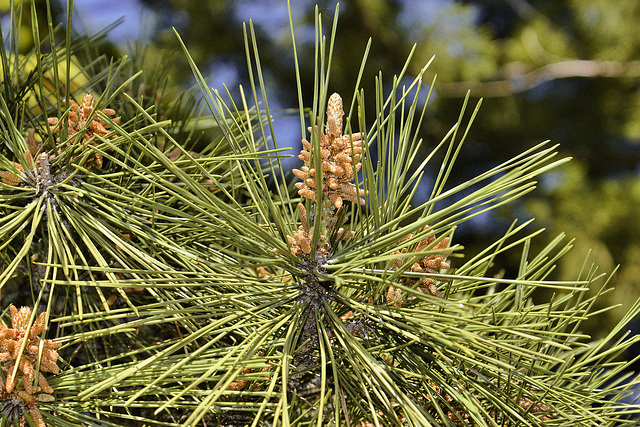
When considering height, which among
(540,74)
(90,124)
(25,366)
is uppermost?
(540,74)

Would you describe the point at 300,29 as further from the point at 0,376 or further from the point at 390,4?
the point at 0,376

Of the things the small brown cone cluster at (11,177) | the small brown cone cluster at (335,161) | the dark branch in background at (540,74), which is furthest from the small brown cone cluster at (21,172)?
the dark branch in background at (540,74)

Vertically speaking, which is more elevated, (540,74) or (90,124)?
(540,74)

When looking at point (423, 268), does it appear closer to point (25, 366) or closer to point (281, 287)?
point (281, 287)

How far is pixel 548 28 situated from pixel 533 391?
60.3 inches

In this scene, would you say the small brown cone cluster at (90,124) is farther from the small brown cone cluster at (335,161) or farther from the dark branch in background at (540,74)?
the dark branch in background at (540,74)

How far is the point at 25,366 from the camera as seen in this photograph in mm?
228

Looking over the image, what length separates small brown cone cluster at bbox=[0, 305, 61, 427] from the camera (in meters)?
0.23

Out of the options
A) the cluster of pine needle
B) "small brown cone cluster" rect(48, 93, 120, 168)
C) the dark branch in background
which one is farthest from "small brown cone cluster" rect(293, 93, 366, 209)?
the dark branch in background

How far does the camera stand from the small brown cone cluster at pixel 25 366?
23 cm

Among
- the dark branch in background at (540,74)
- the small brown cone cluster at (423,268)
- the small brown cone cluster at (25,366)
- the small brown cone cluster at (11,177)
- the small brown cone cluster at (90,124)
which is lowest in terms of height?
the small brown cone cluster at (25,366)

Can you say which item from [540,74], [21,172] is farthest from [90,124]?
[540,74]

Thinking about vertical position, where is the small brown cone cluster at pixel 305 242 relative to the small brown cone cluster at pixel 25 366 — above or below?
above

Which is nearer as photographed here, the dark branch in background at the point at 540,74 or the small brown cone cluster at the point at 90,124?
the small brown cone cluster at the point at 90,124
